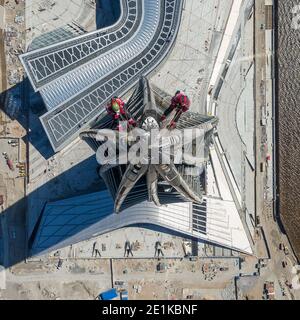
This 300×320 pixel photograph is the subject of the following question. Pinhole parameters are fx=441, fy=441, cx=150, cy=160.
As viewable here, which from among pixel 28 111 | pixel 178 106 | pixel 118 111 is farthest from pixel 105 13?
pixel 178 106

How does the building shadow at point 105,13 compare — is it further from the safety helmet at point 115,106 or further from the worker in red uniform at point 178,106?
the safety helmet at point 115,106

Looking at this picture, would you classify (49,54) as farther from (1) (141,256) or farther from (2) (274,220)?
(2) (274,220)

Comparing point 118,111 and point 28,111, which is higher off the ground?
point 28,111

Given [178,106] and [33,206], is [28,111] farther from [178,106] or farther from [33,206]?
[178,106]

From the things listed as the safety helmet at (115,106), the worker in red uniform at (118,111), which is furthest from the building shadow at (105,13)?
the safety helmet at (115,106)

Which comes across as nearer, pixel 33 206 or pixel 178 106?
pixel 178 106

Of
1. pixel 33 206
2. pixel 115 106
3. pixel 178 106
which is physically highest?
pixel 115 106

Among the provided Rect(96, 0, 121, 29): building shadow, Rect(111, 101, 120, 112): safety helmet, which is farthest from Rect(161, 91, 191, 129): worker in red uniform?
Rect(96, 0, 121, 29): building shadow
